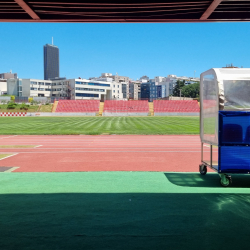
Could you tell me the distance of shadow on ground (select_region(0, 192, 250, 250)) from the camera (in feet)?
11.9

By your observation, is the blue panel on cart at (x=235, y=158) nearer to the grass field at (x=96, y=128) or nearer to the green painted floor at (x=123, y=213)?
the green painted floor at (x=123, y=213)

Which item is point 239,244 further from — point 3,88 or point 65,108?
point 3,88

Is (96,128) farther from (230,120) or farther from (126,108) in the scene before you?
(126,108)

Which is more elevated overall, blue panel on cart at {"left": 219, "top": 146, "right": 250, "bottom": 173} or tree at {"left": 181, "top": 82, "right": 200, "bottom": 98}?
tree at {"left": 181, "top": 82, "right": 200, "bottom": 98}

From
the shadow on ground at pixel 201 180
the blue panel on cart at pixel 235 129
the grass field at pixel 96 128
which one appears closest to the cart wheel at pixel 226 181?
Answer: the shadow on ground at pixel 201 180

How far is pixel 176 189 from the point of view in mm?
6215

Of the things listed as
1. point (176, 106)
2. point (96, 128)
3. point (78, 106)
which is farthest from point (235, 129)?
point (176, 106)

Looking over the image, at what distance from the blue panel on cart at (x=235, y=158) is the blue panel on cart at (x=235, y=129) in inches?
5.6

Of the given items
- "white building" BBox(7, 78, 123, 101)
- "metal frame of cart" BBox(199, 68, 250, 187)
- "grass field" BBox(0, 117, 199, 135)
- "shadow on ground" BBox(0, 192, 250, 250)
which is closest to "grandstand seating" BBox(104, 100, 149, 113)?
"grass field" BBox(0, 117, 199, 135)

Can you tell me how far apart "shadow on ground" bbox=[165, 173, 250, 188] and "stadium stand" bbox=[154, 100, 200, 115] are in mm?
62139

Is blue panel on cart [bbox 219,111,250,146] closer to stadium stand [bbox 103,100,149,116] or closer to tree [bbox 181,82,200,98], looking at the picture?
stadium stand [bbox 103,100,149,116]

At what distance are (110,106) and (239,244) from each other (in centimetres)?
7231

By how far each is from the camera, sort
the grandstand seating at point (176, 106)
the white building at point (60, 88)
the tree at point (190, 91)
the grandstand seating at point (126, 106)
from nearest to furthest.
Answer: the grandstand seating at point (126, 106) < the grandstand seating at point (176, 106) < the white building at point (60, 88) < the tree at point (190, 91)

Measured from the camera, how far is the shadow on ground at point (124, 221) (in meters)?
3.64
